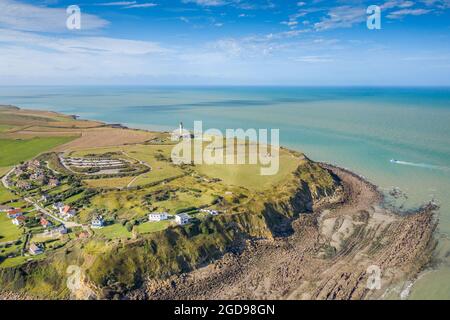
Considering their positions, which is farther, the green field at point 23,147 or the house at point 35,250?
the green field at point 23,147

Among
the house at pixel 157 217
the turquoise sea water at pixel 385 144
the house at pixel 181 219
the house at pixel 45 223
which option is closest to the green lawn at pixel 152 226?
the house at pixel 157 217

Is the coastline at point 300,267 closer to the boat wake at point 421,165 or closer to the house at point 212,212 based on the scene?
the house at point 212,212

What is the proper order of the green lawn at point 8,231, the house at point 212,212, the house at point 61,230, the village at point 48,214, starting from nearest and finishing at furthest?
the village at point 48,214 → the green lawn at point 8,231 → the house at point 61,230 → the house at point 212,212

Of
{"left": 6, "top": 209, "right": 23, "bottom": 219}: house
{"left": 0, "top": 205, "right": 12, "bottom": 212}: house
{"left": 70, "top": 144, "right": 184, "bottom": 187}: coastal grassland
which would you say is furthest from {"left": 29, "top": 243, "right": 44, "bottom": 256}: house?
{"left": 70, "top": 144, "right": 184, "bottom": 187}: coastal grassland

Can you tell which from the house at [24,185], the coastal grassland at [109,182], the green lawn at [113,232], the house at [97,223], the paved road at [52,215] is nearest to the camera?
the green lawn at [113,232]

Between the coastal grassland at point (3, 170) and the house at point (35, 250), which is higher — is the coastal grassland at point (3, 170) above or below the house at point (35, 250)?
above

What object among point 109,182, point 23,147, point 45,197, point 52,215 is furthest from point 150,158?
point 23,147

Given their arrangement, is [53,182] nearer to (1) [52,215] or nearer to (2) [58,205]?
(2) [58,205]

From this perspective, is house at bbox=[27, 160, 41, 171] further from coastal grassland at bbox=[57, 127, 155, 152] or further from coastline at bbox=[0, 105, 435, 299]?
coastline at bbox=[0, 105, 435, 299]
